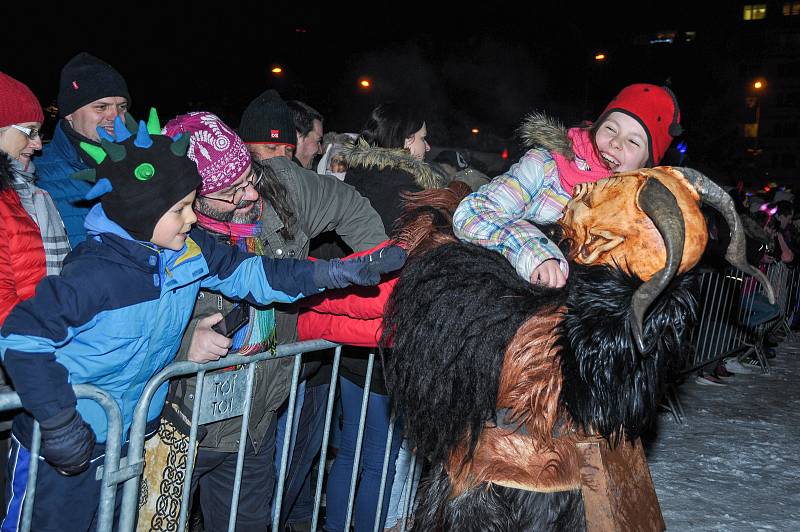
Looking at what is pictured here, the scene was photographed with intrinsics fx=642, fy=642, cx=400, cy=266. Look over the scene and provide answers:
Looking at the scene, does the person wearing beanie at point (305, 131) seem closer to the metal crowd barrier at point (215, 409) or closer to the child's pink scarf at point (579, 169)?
the metal crowd barrier at point (215, 409)

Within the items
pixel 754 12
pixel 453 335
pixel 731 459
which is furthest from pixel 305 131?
pixel 754 12

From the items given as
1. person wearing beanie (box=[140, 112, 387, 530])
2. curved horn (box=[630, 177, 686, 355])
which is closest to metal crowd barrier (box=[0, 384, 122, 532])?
person wearing beanie (box=[140, 112, 387, 530])

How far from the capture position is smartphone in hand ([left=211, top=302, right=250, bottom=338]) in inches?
93.3

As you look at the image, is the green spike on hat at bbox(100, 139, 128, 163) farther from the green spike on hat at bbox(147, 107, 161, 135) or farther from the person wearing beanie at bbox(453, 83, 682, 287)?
the person wearing beanie at bbox(453, 83, 682, 287)

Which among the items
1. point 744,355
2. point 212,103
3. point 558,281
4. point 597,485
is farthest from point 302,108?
point 212,103

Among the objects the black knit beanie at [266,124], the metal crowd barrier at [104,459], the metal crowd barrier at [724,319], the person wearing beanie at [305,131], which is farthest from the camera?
the metal crowd barrier at [724,319]

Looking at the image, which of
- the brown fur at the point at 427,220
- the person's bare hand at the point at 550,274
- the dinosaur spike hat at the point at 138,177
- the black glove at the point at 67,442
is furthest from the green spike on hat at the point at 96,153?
the person's bare hand at the point at 550,274

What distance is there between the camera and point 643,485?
2.29 m

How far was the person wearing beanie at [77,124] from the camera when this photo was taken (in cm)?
286

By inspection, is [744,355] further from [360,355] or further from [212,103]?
[212,103]

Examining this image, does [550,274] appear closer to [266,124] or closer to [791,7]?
[266,124]

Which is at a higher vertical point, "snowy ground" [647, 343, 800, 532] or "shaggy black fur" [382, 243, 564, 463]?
"shaggy black fur" [382, 243, 564, 463]

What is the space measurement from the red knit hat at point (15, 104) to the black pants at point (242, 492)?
1.64m

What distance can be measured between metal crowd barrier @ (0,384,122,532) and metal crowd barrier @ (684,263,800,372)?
5.77 meters
